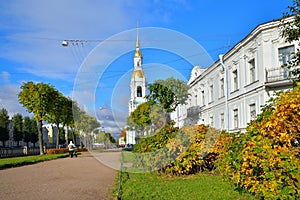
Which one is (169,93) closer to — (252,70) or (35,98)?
(252,70)

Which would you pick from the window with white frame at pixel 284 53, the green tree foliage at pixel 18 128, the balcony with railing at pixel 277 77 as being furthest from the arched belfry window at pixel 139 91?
the green tree foliage at pixel 18 128

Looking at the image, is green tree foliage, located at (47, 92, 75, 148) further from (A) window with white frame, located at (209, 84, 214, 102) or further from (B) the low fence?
(A) window with white frame, located at (209, 84, 214, 102)

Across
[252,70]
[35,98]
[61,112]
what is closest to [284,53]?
[252,70]

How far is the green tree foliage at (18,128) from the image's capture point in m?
78.4

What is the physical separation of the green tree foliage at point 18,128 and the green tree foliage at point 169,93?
72885mm

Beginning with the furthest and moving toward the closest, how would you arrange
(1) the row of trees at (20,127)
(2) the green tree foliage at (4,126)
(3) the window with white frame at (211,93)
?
(1) the row of trees at (20,127), (2) the green tree foliage at (4,126), (3) the window with white frame at (211,93)

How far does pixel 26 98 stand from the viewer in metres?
32.6

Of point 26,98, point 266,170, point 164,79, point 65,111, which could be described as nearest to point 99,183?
point 164,79

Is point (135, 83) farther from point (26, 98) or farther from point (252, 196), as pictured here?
point (26, 98)

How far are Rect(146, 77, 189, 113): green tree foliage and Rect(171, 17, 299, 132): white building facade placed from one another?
94.0 inches

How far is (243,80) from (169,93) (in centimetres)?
1551

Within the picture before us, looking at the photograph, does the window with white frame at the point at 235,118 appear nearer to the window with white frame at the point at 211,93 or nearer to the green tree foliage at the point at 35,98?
the window with white frame at the point at 211,93

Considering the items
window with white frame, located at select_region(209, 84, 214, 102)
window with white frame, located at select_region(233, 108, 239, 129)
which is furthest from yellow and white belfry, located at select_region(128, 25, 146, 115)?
window with white frame, located at select_region(233, 108, 239, 129)

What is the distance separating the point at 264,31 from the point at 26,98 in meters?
23.5
